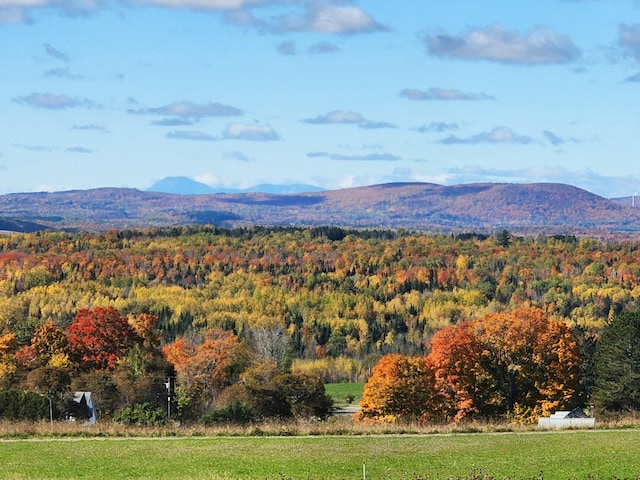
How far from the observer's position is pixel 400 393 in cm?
6744

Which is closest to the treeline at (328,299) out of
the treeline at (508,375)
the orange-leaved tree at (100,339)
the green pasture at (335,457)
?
the orange-leaved tree at (100,339)

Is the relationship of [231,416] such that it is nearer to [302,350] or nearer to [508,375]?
[508,375]

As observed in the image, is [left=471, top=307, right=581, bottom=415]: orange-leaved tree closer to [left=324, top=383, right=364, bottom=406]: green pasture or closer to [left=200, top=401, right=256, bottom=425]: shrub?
[left=200, top=401, right=256, bottom=425]: shrub

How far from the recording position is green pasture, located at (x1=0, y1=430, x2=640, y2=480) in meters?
32.3

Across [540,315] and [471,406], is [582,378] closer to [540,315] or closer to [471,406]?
[540,315]

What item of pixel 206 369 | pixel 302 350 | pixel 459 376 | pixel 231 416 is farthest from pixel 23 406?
pixel 302 350

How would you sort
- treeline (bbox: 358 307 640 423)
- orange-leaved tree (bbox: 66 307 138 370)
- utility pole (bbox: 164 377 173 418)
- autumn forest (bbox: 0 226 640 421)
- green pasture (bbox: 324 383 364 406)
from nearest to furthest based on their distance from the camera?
treeline (bbox: 358 307 640 423) < autumn forest (bbox: 0 226 640 421) < utility pole (bbox: 164 377 173 418) < orange-leaved tree (bbox: 66 307 138 370) < green pasture (bbox: 324 383 364 406)

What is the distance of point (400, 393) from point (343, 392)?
150 feet

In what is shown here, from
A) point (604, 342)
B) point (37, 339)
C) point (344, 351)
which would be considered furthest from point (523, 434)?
point (344, 351)

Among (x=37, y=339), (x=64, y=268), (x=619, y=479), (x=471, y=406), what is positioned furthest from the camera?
(x=64, y=268)

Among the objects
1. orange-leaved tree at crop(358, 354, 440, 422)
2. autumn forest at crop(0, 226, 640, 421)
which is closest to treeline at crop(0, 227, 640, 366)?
autumn forest at crop(0, 226, 640, 421)

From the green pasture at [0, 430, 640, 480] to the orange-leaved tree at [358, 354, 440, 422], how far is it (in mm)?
25097

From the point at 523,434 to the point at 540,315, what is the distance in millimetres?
30595

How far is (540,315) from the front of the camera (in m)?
71.6
